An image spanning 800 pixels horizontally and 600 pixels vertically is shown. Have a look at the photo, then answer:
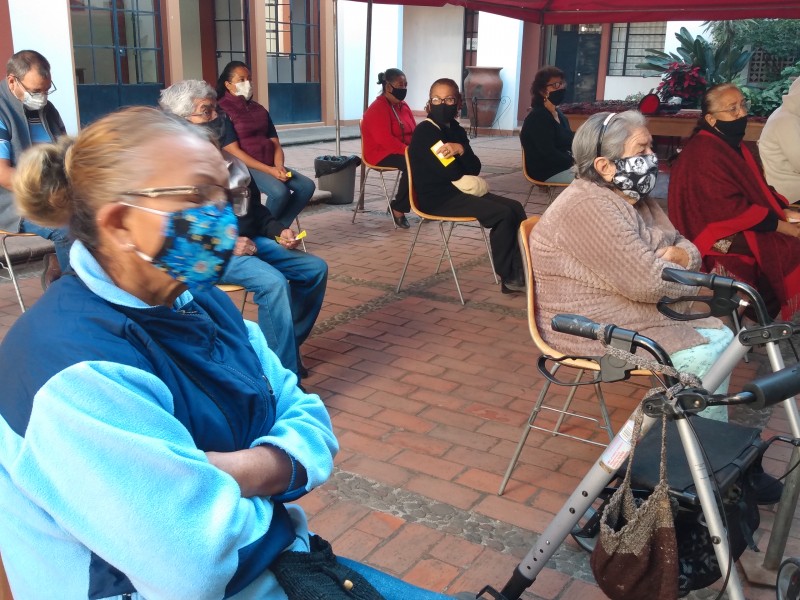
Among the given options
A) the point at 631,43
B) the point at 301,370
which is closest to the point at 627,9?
the point at 301,370

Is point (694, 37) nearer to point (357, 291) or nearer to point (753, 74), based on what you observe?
point (753, 74)

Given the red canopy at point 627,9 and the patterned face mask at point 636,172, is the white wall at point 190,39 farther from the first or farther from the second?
the patterned face mask at point 636,172

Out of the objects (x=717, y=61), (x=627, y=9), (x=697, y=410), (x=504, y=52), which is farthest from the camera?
(x=504, y=52)

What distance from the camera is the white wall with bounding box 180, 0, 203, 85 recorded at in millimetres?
15859

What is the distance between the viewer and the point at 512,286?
231 inches

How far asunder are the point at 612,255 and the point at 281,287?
161 centimetres

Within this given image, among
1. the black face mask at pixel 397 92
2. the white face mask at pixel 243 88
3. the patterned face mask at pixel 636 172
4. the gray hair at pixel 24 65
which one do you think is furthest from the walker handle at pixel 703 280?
the black face mask at pixel 397 92

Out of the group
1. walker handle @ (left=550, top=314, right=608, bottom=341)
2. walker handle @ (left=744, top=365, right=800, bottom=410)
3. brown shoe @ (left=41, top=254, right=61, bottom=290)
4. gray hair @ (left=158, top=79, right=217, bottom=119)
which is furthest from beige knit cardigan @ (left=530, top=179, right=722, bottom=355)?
brown shoe @ (left=41, top=254, right=61, bottom=290)

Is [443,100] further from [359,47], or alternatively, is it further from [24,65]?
[359,47]

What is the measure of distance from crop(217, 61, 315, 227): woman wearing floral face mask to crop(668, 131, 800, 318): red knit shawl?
334 cm

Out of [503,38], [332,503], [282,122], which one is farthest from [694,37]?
[332,503]

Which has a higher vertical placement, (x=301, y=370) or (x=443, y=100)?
(x=443, y=100)

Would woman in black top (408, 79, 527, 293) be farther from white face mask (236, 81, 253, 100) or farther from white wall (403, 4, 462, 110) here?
A: white wall (403, 4, 462, 110)

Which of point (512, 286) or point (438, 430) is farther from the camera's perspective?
point (512, 286)
